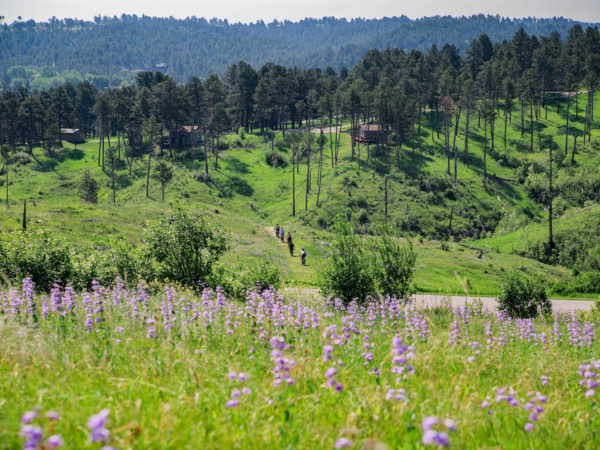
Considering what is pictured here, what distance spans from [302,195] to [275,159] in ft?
62.6

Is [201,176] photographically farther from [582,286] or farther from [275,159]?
[582,286]

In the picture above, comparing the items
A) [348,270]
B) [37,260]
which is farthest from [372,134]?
[37,260]

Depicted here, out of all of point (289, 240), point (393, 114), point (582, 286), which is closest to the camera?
point (582, 286)

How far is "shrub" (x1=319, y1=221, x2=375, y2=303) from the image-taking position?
67.8 feet

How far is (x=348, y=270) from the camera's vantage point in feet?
67.8

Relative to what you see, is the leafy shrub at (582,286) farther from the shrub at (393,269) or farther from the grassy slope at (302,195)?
the shrub at (393,269)

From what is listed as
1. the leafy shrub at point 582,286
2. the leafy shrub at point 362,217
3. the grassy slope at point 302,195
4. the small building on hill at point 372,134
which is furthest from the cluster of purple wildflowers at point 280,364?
the small building on hill at point 372,134

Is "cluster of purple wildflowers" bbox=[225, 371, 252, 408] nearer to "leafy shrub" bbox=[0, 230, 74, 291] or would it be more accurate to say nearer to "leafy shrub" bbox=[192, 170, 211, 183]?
"leafy shrub" bbox=[0, 230, 74, 291]

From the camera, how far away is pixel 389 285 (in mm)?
21016

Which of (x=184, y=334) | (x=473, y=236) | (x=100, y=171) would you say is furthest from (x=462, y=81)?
(x=184, y=334)

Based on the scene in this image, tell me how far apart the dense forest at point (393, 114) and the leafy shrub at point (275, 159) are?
0.72m

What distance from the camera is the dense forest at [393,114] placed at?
8425 cm

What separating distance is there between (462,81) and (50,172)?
96898 mm

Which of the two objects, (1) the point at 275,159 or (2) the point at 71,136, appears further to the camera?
(2) the point at 71,136
